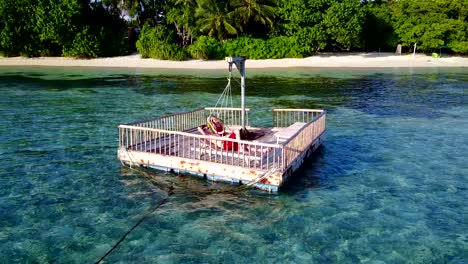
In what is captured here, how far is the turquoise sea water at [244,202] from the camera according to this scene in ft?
33.2

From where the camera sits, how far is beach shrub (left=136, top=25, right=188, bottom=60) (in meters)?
66.0

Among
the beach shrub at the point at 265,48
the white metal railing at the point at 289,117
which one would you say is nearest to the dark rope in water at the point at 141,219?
the white metal railing at the point at 289,117

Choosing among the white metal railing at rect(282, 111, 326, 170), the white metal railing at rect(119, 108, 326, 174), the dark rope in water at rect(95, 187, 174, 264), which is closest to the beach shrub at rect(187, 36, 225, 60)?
the white metal railing at rect(119, 108, 326, 174)

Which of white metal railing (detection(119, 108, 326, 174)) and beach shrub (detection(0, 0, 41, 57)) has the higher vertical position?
beach shrub (detection(0, 0, 41, 57))

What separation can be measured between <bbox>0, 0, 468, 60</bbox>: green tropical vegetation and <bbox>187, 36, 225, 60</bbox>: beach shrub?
0.50ft

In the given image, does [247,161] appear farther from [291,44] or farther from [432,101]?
[291,44]

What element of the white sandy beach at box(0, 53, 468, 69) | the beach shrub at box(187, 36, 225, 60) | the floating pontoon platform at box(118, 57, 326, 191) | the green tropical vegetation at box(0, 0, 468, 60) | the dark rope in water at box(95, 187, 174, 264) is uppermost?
the green tropical vegetation at box(0, 0, 468, 60)

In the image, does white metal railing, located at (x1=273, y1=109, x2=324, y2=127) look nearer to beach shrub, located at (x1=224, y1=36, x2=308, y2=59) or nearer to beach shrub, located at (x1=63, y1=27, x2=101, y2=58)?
beach shrub, located at (x1=224, y1=36, x2=308, y2=59)

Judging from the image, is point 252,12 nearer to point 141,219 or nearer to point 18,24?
point 18,24

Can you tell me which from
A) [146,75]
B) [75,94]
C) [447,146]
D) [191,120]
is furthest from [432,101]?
[146,75]

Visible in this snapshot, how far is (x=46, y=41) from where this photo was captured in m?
69.6

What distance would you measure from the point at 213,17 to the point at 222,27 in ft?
7.39

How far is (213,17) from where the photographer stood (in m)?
64.4

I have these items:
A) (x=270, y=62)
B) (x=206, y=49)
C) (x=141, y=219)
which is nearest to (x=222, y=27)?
(x=206, y=49)
